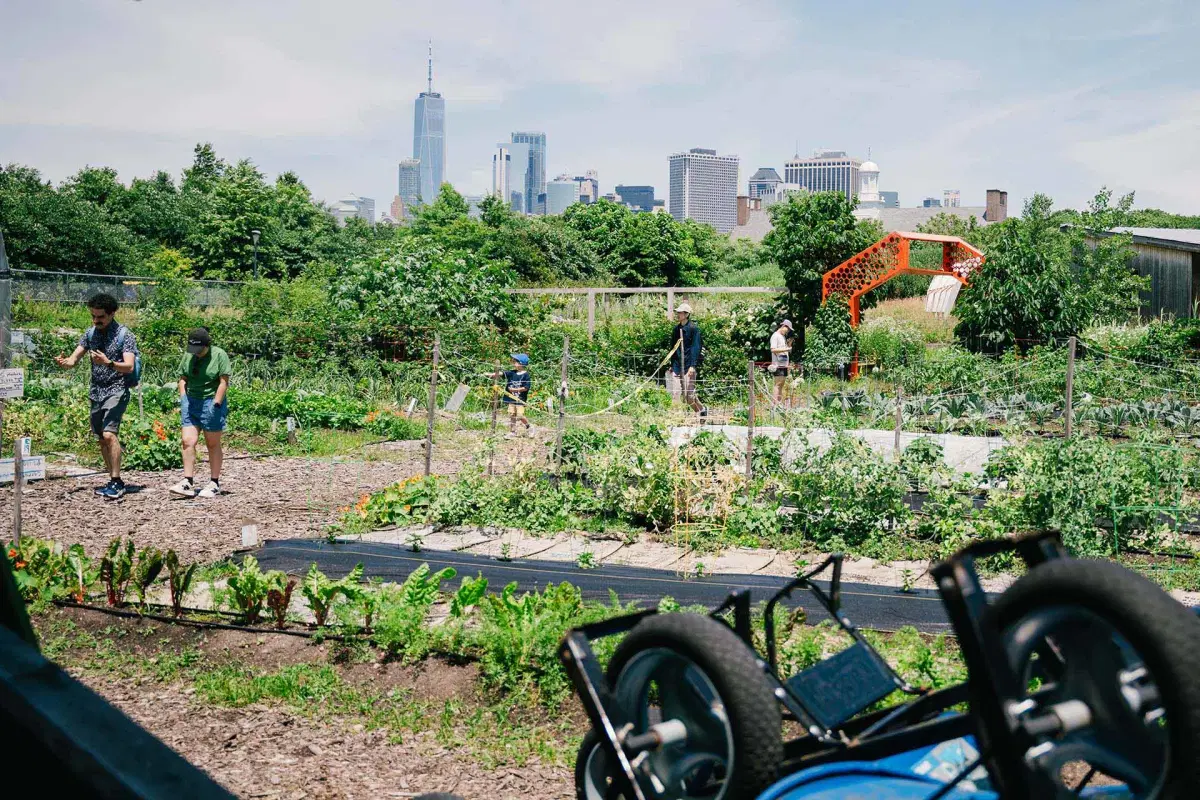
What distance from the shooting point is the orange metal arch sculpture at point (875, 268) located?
19547 mm

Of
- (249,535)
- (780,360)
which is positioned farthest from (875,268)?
(249,535)

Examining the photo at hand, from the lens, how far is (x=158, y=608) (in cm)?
595

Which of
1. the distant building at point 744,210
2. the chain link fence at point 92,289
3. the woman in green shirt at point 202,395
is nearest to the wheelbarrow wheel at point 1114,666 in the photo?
the woman in green shirt at point 202,395

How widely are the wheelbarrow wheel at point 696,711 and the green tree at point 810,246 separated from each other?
62.7 ft

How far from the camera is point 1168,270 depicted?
2227cm

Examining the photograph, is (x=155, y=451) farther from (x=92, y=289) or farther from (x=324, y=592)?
(x=92, y=289)

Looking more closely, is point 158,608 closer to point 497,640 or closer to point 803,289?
point 497,640

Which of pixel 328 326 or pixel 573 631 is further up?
pixel 328 326

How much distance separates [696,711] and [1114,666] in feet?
2.32

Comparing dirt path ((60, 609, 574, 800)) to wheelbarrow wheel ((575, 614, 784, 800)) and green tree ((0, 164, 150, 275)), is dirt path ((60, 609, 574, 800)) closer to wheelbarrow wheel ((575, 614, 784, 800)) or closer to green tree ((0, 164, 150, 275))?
wheelbarrow wheel ((575, 614, 784, 800))

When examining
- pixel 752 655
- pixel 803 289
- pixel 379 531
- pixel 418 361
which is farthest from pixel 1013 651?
pixel 803 289

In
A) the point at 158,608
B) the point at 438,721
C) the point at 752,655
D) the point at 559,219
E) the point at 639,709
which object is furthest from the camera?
the point at 559,219

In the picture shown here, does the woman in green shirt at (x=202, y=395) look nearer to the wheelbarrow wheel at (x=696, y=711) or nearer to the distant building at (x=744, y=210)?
the wheelbarrow wheel at (x=696, y=711)

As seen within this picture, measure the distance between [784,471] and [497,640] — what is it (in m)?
4.59
